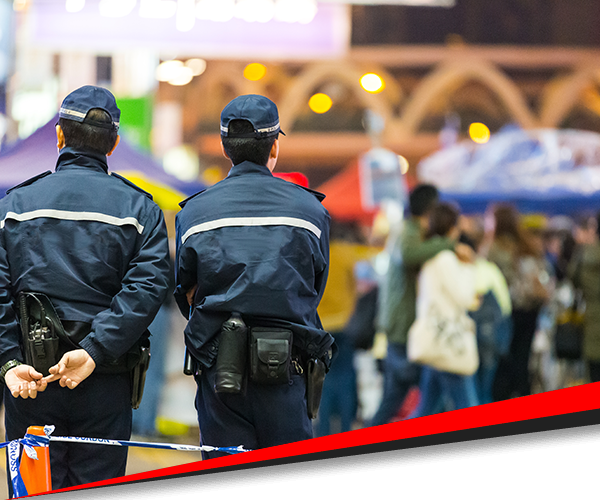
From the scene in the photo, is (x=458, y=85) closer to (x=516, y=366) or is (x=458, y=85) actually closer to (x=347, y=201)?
(x=347, y=201)

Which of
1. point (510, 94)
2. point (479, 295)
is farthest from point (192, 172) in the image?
point (479, 295)

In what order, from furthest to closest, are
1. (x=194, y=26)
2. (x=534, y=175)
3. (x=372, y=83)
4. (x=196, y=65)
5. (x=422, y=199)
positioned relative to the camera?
(x=372, y=83) < (x=196, y=65) < (x=534, y=175) < (x=194, y=26) < (x=422, y=199)

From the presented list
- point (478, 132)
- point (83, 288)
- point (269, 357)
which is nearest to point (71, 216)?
point (83, 288)

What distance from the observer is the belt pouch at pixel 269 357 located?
9.55ft

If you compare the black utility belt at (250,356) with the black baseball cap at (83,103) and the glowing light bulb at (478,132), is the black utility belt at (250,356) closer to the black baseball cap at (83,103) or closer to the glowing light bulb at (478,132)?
the black baseball cap at (83,103)

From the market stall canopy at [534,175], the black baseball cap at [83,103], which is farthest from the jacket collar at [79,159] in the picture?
the market stall canopy at [534,175]

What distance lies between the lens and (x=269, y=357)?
2.91 metres

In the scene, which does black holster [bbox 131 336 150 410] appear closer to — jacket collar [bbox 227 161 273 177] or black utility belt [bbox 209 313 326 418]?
black utility belt [bbox 209 313 326 418]

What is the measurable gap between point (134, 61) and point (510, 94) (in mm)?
13879

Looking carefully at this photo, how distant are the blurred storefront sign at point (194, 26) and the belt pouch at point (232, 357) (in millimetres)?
5217

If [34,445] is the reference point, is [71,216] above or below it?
above

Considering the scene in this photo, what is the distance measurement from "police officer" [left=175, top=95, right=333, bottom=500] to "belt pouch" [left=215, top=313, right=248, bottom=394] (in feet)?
0.03

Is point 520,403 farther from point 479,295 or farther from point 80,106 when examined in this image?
point 479,295

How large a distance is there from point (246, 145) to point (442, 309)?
2687mm
